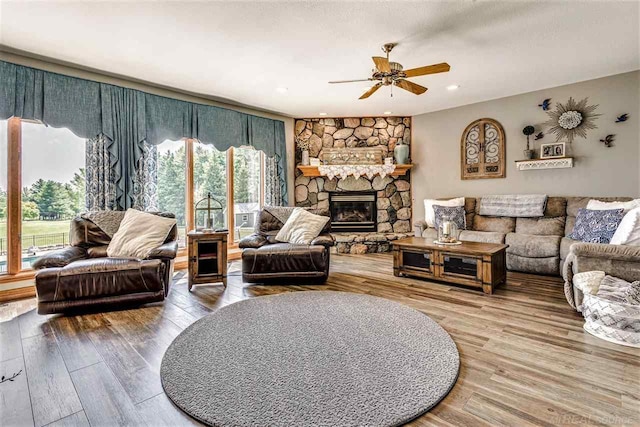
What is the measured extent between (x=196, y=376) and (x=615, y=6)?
4.01 m

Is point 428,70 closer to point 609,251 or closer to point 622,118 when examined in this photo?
point 609,251

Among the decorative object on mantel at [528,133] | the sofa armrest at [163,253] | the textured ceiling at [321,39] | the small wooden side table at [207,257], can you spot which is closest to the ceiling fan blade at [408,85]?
the textured ceiling at [321,39]

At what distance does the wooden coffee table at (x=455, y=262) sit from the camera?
10.5 feet

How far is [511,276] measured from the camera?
12.6ft

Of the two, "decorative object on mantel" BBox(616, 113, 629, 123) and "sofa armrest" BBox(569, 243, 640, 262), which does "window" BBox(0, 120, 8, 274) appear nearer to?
"sofa armrest" BBox(569, 243, 640, 262)

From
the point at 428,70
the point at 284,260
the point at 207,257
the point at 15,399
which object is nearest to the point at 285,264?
the point at 284,260

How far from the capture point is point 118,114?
12.4 ft

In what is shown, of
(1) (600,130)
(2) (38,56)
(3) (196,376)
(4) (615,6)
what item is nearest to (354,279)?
(3) (196,376)

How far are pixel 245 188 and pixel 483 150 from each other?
4020mm

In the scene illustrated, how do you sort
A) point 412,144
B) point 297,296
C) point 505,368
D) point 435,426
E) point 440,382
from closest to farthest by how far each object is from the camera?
point 435,426 → point 440,382 → point 505,368 → point 297,296 → point 412,144

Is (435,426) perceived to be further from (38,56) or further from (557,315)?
(38,56)

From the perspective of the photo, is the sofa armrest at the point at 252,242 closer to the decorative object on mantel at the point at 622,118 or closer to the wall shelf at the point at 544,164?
the wall shelf at the point at 544,164

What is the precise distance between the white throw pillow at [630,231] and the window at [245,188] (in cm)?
454

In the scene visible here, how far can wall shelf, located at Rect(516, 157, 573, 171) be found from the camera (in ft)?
13.9
